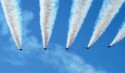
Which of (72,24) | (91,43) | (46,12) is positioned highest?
(46,12)

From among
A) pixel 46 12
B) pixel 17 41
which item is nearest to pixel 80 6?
pixel 46 12

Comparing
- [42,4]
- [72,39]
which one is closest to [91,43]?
[72,39]

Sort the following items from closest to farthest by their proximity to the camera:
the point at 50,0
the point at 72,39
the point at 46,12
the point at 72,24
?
1. the point at 50,0
2. the point at 46,12
3. the point at 72,24
4. the point at 72,39

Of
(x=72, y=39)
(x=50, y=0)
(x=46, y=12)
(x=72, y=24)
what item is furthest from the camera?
(x=72, y=39)

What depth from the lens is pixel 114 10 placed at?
81.4 ft

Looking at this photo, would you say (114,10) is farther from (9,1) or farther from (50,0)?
(9,1)

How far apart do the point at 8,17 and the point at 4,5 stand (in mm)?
1644

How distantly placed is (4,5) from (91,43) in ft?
32.8

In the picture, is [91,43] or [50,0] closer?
[50,0]

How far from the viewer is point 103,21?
2631 centimetres

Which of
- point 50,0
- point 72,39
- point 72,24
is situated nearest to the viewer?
point 50,0

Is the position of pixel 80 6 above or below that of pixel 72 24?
above

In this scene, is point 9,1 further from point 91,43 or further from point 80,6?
point 91,43

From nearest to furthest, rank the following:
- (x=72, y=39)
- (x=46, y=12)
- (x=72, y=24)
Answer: (x=46, y=12)
(x=72, y=24)
(x=72, y=39)
